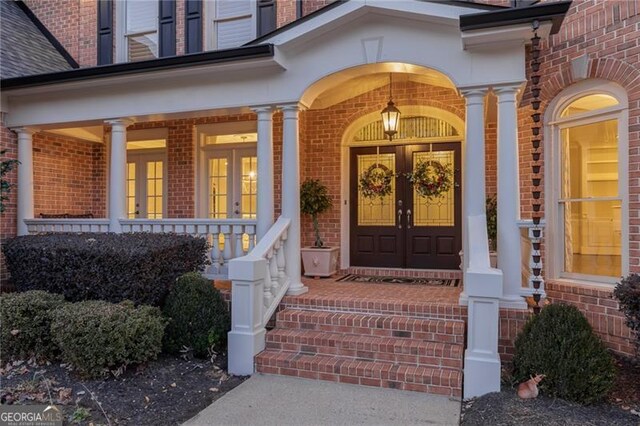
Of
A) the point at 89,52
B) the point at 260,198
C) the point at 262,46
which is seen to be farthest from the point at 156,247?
the point at 89,52

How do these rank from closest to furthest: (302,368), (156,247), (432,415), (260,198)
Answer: (432,415)
(302,368)
(156,247)
(260,198)

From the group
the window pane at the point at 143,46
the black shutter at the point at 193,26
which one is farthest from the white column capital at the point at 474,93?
the window pane at the point at 143,46

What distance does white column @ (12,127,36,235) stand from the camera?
710cm

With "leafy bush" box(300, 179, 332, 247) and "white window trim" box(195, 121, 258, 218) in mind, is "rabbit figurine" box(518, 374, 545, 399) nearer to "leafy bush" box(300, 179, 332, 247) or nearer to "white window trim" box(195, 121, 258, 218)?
"leafy bush" box(300, 179, 332, 247)

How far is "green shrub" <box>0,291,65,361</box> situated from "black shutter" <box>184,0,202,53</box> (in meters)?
4.85

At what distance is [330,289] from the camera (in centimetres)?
597

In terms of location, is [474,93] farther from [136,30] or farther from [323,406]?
[136,30]

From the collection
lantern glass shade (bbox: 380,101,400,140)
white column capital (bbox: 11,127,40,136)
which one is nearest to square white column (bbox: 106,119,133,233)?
white column capital (bbox: 11,127,40,136)

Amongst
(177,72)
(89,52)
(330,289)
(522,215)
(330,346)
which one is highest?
(89,52)

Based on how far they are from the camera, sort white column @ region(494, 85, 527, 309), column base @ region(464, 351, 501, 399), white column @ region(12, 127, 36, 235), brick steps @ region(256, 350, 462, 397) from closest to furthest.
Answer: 1. column base @ region(464, 351, 501, 399)
2. brick steps @ region(256, 350, 462, 397)
3. white column @ region(494, 85, 527, 309)
4. white column @ region(12, 127, 36, 235)

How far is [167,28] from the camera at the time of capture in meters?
8.01

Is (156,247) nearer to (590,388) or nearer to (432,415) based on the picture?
(432,415)

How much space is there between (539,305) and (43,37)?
381 inches

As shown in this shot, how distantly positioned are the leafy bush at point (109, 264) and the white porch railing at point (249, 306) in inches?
41.0
